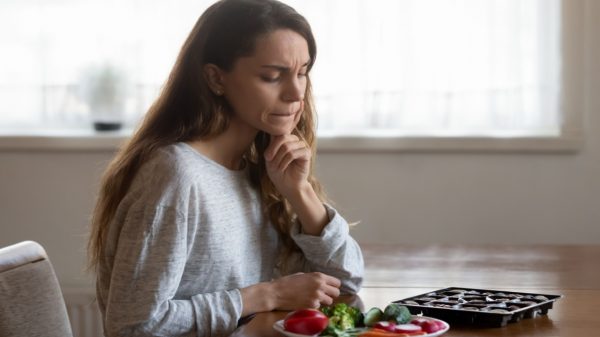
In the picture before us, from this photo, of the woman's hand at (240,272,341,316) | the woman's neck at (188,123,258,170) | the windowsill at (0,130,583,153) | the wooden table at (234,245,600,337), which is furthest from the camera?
the windowsill at (0,130,583,153)

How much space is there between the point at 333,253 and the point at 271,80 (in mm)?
332

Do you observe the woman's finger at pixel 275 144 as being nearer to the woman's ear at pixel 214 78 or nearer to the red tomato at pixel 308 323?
the woman's ear at pixel 214 78

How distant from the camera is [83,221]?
347 cm

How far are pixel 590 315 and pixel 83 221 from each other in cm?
224

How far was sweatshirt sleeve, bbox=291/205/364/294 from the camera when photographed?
5.95 ft

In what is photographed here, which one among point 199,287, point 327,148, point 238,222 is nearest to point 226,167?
point 238,222

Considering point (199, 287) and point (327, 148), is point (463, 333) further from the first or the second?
point (327, 148)

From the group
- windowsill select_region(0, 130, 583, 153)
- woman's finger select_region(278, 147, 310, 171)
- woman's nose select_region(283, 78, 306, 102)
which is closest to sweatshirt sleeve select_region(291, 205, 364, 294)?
woman's finger select_region(278, 147, 310, 171)

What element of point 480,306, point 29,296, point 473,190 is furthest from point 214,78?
point 473,190

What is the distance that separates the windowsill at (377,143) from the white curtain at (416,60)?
39 mm

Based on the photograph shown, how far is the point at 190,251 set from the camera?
1.63m

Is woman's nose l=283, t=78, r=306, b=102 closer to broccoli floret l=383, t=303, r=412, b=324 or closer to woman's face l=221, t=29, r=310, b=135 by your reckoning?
woman's face l=221, t=29, r=310, b=135

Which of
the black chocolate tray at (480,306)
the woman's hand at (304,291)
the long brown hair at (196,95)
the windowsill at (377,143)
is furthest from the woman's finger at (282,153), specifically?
the windowsill at (377,143)

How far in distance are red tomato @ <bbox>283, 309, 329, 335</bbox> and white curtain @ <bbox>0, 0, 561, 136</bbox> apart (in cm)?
193
